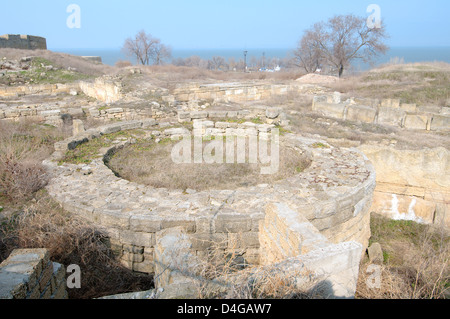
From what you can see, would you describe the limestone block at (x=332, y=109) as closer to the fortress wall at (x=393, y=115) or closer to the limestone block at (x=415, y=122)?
the fortress wall at (x=393, y=115)

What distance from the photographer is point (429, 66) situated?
71.9 ft

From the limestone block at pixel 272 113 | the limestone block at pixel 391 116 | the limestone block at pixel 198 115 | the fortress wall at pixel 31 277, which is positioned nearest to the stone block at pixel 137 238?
the fortress wall at pixel 31 277

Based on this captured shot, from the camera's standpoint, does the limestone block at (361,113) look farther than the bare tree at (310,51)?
No

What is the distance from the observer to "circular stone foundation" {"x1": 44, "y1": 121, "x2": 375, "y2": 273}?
4.55m

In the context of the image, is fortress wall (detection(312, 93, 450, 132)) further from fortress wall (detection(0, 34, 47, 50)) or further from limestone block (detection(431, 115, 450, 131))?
fortress wall (detection(0, 34, 47, 50))

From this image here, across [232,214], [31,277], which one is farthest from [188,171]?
[31,277]

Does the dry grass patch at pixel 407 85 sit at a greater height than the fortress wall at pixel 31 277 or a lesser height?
greater

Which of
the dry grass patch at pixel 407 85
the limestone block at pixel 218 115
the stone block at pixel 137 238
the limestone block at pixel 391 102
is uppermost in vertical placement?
the dry grass patch at pixel 407 85

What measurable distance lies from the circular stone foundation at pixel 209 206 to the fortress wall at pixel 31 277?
1259mm

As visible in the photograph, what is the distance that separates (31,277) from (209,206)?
261 cm

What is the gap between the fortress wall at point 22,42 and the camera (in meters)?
28.6

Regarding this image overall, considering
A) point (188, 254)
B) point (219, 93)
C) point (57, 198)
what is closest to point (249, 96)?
point (219, 93)

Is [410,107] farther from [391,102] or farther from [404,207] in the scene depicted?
[404,207]

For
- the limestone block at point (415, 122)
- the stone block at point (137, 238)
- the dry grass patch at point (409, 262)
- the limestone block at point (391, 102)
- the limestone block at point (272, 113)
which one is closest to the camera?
the dry grass patch at point (409, 262)
